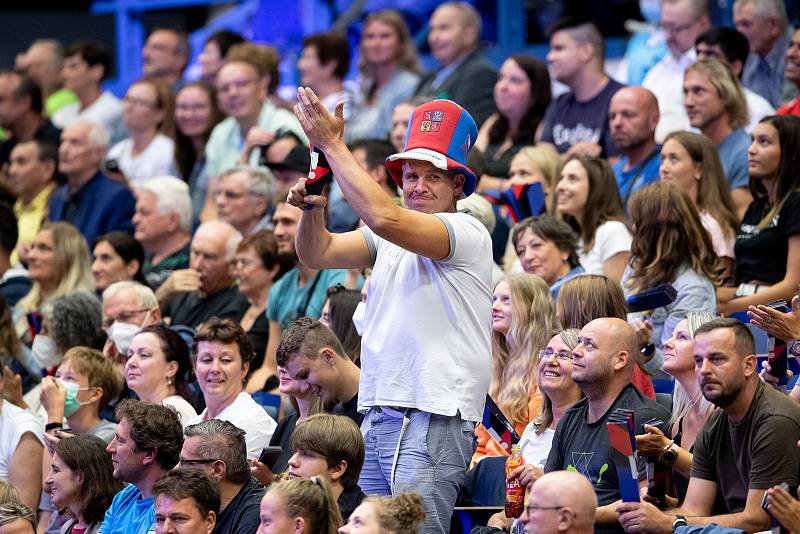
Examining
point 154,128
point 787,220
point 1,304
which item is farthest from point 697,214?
point 154,128

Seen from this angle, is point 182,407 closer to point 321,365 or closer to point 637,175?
point 321,365

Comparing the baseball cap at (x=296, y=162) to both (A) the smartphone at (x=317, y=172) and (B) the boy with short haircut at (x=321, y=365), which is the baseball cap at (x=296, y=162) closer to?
(B) the boy with short haircut at (x=321, y=365)

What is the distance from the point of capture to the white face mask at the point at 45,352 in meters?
7.05

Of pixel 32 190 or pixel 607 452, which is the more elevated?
pixel 32 190

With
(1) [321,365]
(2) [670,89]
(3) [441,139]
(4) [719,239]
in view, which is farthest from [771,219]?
(3) [441,139]

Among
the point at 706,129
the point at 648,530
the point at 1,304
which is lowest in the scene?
the point at 648,530

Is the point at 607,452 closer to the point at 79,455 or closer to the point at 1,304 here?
the point at 79,455

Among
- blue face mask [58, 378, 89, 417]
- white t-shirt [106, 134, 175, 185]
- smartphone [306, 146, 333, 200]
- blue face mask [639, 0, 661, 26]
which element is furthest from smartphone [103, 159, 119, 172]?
smartphone [306, 146, 333, 200]

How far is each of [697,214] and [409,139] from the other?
205 cm

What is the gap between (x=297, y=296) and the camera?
6750 millimetres

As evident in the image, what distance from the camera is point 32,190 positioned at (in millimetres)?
9625

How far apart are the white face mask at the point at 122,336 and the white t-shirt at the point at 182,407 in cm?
62

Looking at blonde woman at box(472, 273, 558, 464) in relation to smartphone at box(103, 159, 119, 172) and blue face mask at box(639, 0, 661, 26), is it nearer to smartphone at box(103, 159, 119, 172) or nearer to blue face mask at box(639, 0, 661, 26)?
blue face mask at box(639, 0, 661, 26)

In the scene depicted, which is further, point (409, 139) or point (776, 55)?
point (776, 55)
